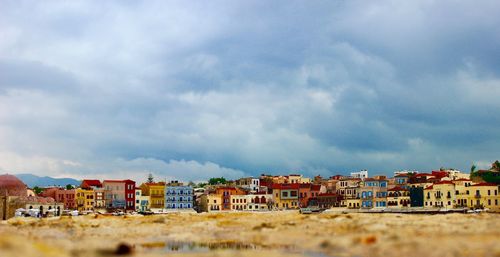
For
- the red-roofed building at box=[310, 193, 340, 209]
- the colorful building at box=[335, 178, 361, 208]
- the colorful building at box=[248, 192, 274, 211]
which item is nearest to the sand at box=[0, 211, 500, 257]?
the colorful building at box=[335, 178, 361, 208]

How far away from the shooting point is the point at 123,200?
164375 millimetres

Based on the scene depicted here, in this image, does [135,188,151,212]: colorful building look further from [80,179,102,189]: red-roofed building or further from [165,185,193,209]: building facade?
[80,179,102,189]: red-roofed building

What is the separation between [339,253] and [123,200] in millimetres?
134183

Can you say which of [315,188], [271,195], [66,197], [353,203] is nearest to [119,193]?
[66,197]

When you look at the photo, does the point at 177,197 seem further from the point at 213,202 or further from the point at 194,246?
the point at 194,246

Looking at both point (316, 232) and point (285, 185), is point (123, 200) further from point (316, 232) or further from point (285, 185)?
point (316, 232)

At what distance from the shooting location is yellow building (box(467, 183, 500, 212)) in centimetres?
13625

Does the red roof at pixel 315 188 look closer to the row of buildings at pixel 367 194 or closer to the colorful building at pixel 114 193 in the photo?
the row of buildings at pixel 367 194

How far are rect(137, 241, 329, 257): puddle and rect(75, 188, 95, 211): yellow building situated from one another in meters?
116

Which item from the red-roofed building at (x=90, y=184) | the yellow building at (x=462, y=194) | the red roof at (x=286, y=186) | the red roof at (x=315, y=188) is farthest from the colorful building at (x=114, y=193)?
the yellow building at (x=462, y=194)

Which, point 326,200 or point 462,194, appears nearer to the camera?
point 462,194

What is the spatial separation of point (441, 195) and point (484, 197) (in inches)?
361

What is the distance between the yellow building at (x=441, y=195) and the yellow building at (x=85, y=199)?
83579 mm

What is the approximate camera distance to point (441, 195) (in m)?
142
